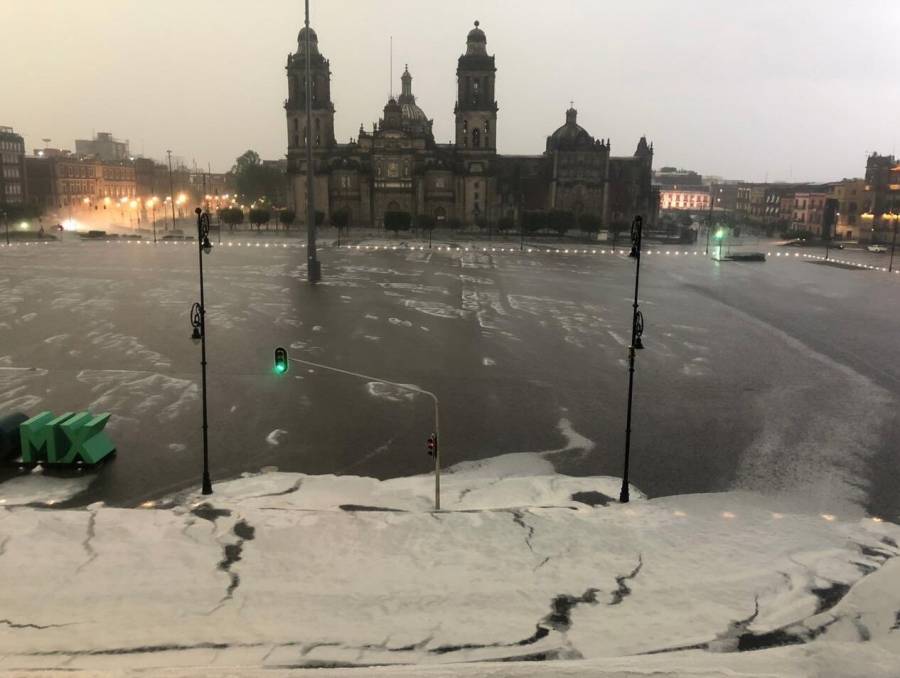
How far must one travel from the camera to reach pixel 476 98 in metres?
91.8

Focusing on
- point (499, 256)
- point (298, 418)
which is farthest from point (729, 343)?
point (499, 256)

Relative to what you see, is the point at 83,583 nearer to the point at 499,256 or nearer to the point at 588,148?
the point at 499,256

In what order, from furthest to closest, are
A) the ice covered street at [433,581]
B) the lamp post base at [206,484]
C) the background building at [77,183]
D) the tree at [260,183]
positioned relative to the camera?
the tree at [260,183] < the background building at [77,183] < the lamp post base at [206,484] < the ice covered street at [433,581]

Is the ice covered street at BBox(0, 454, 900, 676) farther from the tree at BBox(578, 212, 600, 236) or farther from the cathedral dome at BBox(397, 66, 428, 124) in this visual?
the cathedral dome at BBox(397, 66, 428, 124)

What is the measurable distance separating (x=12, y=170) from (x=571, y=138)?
277 feet

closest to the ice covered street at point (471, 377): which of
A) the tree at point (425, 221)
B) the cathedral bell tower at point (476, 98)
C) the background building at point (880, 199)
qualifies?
the tree at point (425, 221)

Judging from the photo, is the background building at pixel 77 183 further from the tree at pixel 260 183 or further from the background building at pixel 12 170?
the tree at pixel 260 183

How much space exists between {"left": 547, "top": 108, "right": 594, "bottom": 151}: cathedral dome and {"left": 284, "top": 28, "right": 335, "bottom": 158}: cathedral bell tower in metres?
31.7

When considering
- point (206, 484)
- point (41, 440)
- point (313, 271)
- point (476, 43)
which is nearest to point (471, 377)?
point (206, 484)

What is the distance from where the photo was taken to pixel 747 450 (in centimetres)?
1727

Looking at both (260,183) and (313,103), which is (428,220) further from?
(260,183)

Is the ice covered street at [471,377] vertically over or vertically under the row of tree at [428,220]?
under

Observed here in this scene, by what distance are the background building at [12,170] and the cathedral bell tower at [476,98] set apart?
6759 centimetres

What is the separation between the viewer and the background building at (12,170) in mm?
105938
